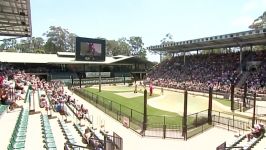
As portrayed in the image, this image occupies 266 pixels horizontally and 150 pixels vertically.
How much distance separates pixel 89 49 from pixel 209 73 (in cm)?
2321

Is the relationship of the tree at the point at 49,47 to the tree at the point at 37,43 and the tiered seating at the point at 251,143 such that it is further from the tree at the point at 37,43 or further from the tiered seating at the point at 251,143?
the tiered seating at the point at 251,143

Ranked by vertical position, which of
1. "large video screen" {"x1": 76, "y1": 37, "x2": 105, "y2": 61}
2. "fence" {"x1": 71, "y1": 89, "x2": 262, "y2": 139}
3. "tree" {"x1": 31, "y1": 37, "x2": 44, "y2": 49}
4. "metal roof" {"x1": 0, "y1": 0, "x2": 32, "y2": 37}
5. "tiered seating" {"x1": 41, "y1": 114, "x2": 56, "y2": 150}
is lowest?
"fence" {"x1": 71, "y1": 89, "x2": 262, "y2": 139}

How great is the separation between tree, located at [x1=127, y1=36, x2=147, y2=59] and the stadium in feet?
159

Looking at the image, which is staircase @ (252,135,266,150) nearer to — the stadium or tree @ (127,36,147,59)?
the stadium

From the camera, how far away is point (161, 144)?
18859 mm

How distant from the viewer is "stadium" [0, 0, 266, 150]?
54.0ft

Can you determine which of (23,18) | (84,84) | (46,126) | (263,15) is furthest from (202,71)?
(263,15)

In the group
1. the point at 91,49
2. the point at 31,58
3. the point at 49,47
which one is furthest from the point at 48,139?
the point at 49,47

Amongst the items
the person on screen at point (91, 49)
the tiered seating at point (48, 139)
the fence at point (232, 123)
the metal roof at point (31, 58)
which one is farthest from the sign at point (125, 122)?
the metal roof at point (31, 58)

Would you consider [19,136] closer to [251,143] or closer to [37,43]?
[251,143]

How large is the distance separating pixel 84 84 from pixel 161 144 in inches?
1661

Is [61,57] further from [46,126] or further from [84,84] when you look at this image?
[46,126]

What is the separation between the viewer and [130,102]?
35250mm

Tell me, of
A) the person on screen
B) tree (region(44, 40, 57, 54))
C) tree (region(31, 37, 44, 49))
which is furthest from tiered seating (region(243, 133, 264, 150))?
tree (region(31, 37, 44, 49))
